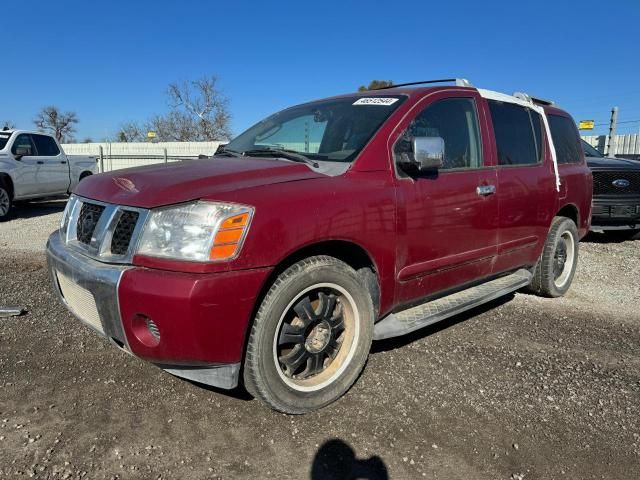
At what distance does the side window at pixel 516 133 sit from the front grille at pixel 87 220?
295 centimetres

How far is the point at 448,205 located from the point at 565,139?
2.55 metres

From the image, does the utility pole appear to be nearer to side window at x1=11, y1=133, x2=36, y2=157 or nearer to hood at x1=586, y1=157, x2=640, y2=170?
hood at x1=586, y1=157, x2=640, y2=170

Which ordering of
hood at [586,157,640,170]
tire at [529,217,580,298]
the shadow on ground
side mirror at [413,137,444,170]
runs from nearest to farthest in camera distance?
the shadow on ground < side mirror at [413,137,444,170] < tire at [529,217,580,298] < hood at [586,157,640,170]

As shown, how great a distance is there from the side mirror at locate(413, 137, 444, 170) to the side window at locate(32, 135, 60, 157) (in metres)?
10.6

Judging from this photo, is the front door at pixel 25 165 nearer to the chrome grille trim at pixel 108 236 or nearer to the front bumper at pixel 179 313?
the chrome grille trim at pixel 108 236

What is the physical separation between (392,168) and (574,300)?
3.17m

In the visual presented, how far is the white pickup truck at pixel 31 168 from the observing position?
10.2 meters

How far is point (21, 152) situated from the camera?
10.5m

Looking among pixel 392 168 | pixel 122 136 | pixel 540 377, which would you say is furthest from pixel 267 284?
pixel 122 136

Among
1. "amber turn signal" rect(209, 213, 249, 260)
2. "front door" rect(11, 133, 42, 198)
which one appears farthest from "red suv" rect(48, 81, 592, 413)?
"front door" rect(11, 133, 42, 198)

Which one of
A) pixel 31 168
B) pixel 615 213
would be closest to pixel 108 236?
pixel 615 213

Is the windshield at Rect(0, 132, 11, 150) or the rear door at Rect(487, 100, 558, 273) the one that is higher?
the windshield at Rect(0, 132, 11, 150)

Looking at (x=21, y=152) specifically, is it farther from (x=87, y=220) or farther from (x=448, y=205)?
(x=448, y=205)

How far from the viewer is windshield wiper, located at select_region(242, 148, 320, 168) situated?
10.3ft
